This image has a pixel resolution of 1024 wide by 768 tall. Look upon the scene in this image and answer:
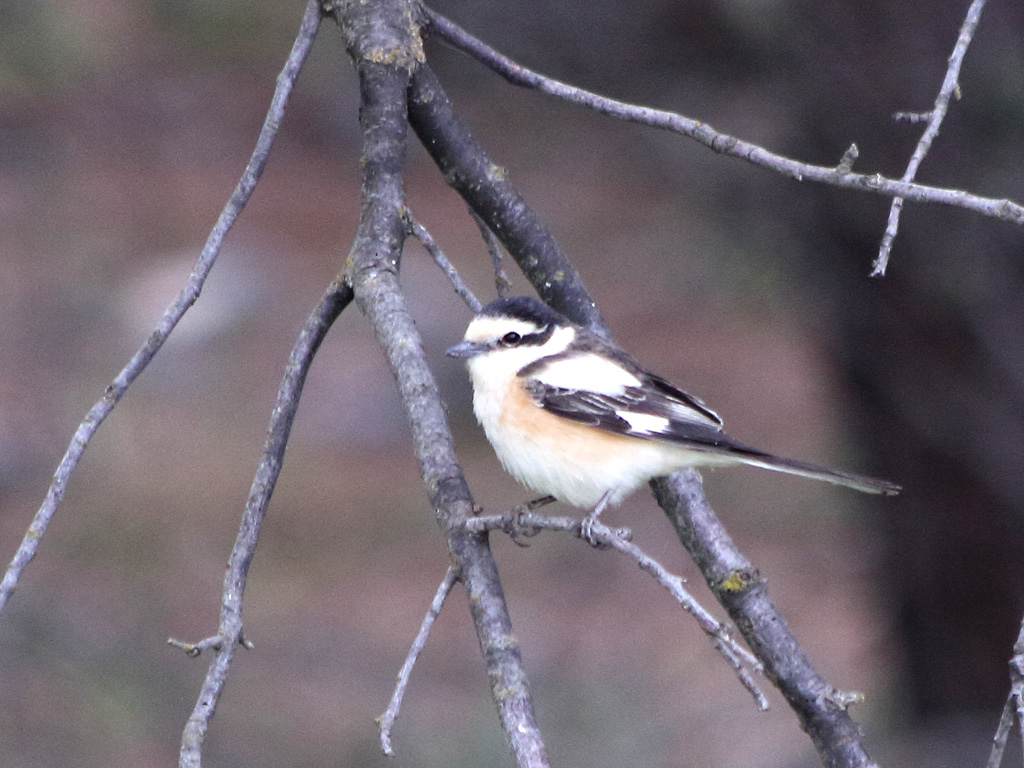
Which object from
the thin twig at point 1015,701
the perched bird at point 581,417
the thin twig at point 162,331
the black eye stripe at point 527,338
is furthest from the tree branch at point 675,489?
the thin twig at point 162,331

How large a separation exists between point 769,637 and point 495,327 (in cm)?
154

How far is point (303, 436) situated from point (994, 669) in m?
7.51

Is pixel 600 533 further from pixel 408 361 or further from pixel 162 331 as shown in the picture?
pixel 162 331

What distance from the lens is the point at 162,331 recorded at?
2961 mm

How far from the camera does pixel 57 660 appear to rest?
18.9 feet

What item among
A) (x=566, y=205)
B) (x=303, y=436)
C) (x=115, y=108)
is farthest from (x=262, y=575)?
(x=115, y=108)

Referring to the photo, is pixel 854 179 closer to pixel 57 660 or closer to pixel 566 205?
pixel 57 660

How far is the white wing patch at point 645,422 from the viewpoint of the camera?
12.6 ft

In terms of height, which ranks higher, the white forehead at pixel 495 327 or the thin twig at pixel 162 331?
the white forehead at pixel 495 327

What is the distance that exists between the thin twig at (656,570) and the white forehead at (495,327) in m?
1.15

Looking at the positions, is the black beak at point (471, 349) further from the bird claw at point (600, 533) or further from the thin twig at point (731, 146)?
the bird claw at point (600, 533)

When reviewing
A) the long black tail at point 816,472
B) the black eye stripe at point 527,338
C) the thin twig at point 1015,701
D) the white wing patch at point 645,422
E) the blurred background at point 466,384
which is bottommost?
the thin twig at point 1015,701

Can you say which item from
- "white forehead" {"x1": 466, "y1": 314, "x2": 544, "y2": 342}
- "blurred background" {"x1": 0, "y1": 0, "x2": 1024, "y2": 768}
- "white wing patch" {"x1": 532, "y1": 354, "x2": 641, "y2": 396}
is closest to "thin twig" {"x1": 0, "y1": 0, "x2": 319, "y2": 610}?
"white forehead" {"x1": 466, "y1": 314, "x2": 544, "y2": 342}

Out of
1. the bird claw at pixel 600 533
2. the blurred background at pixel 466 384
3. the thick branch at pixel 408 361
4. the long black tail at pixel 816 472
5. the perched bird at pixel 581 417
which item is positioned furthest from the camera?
the blurred background at pixel 466 384
